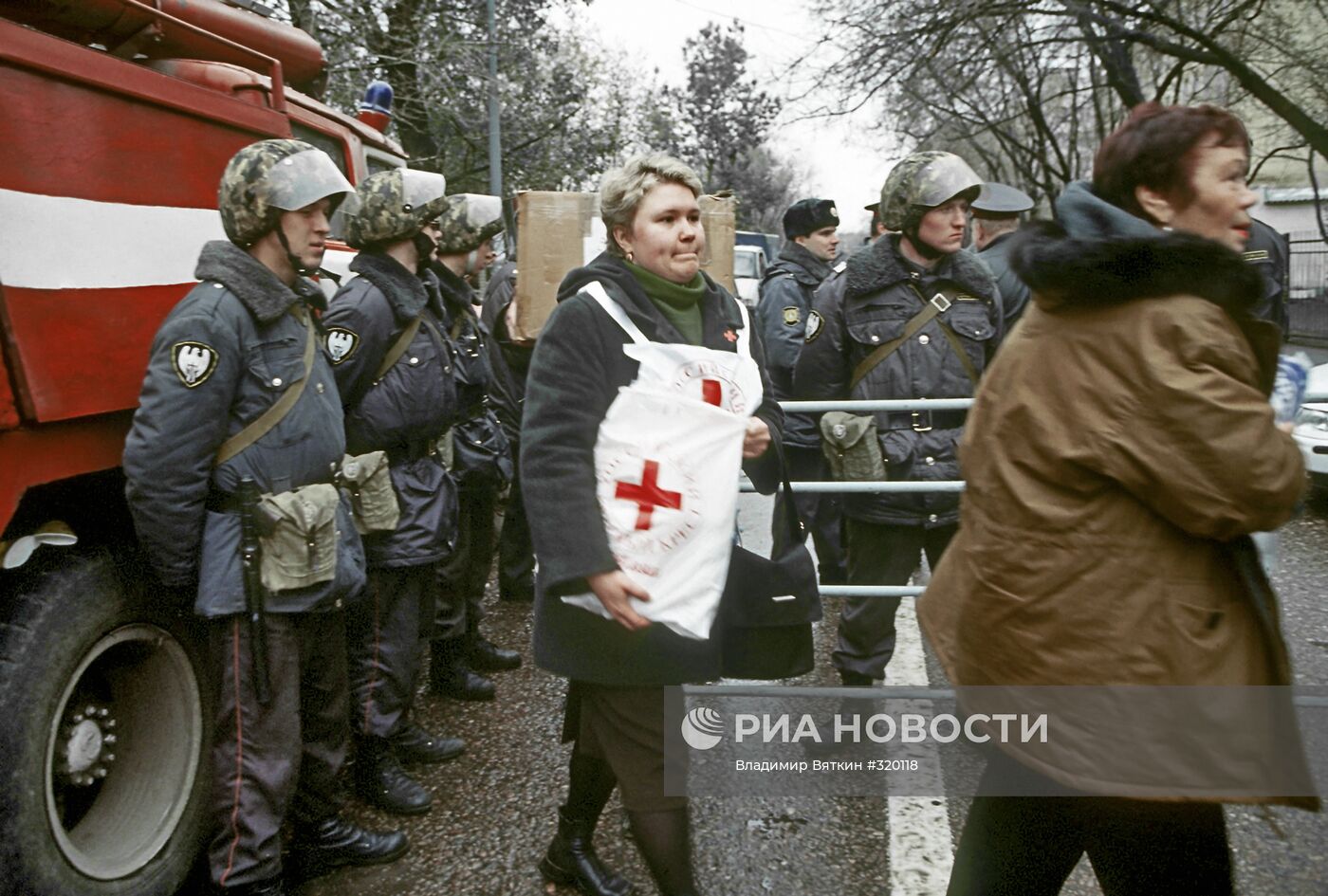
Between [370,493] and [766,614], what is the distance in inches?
57.6

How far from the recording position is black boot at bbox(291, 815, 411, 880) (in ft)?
9.97

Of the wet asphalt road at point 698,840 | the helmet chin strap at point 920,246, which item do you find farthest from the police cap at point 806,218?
the wet asphalt road at point 698,840

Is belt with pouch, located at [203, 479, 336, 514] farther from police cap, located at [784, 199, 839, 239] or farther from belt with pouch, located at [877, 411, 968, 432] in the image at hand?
police cap, located at [784, 199, 839, 239]

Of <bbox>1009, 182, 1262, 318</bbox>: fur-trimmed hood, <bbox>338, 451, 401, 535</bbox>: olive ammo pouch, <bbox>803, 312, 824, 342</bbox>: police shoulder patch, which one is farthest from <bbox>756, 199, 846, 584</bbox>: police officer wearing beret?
<bbox>1009, 182, 1262, 318</bbox>: fur-trimmed hood

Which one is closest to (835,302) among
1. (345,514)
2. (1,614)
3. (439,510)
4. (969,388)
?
(969,388)

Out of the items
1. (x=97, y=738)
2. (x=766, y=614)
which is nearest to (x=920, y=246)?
(x=766, y=614)

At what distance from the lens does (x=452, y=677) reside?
4438mm

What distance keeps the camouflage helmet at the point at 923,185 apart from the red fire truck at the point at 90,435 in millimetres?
2179

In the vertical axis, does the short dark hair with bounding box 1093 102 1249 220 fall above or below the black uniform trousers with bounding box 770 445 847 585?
above

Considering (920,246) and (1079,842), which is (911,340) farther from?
(1079,842)

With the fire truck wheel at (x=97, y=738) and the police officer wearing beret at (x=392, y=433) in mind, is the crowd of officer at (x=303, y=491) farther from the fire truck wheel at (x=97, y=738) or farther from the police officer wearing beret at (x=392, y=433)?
the fire truck wheel at (x=97, y=738)

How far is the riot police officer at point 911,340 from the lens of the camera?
343cm

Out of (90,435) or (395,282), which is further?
(395,282)

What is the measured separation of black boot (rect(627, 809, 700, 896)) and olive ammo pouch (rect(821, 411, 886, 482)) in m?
1.51
